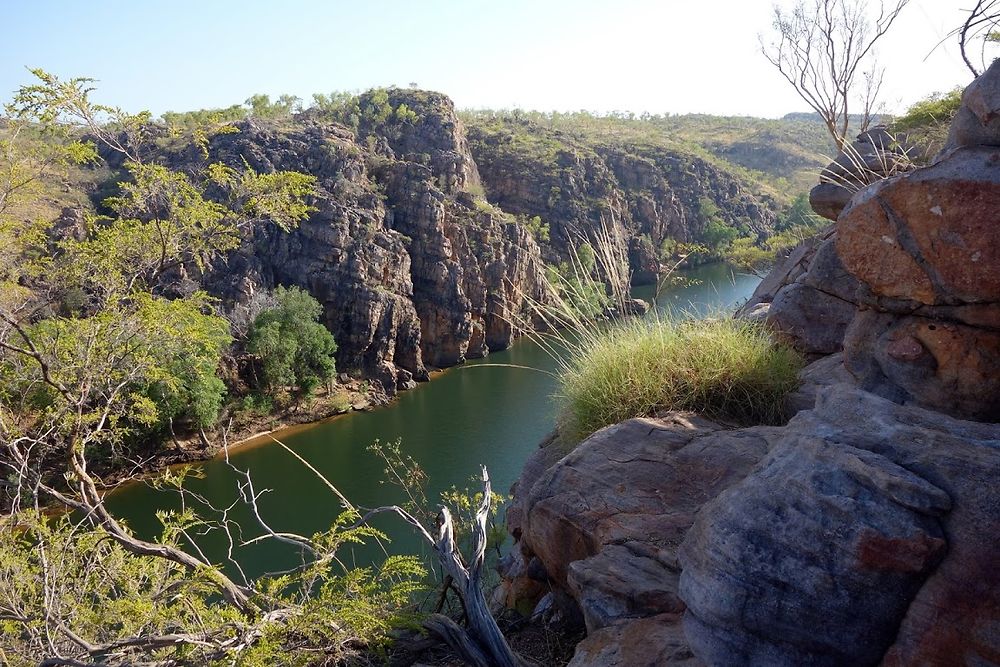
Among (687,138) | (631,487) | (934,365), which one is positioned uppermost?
(687,138)

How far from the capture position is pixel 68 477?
4043 mm

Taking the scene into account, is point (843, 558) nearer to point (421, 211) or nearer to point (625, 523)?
point (625, 523)

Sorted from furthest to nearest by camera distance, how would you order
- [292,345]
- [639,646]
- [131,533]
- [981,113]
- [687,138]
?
[687,138]
[292,345]
[131,533]
[981,113]
[639,646]

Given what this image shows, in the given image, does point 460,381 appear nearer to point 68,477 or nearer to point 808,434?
point 68,477

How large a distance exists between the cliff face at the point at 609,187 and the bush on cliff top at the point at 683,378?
3348 centimetres

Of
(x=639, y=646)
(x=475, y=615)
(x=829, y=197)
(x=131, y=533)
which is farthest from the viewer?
(x=829, y=197)

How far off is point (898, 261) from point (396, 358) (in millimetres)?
25252

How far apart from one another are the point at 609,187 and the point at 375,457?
32.5 meters

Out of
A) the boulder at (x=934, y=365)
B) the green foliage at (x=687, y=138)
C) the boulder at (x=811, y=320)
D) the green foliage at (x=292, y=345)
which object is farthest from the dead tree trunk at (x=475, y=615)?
the green foliage at (x=687, y=138)

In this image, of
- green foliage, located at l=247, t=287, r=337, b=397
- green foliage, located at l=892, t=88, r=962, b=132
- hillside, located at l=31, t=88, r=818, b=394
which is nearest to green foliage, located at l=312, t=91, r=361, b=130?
hillside, located at l=31, t=88, r=818, b=394

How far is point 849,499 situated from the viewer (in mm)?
1824

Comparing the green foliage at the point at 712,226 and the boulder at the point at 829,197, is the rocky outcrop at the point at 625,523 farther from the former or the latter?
the green foliage at the point at 712,226

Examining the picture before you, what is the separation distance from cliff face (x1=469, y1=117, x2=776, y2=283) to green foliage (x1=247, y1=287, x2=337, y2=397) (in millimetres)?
17184

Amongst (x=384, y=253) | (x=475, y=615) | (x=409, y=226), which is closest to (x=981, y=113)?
(x=475, y=615)
